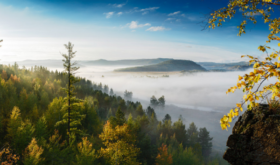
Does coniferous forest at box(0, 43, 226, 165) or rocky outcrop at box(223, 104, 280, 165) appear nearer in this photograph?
rocky outcrop at box(223, 104, 280, 165)

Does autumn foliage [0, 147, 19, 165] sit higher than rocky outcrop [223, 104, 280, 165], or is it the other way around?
rocky outcrop [223, 104, 280, 165]

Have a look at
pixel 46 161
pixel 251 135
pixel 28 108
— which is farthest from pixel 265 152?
pixel 28 108

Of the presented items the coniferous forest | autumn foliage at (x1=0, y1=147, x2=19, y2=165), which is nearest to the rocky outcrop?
the coniferous forest

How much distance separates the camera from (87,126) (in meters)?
40.5

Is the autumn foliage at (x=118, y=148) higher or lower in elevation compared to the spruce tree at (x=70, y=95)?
lower

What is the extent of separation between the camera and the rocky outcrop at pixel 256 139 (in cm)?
417

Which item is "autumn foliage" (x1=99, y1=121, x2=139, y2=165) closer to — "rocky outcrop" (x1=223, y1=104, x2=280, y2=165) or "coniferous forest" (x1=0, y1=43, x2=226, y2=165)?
"coniferous forest" (x1=0, y1=43, x2=226, y2=165)

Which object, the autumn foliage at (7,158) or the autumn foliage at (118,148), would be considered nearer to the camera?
the autumn foliage at (7,158)

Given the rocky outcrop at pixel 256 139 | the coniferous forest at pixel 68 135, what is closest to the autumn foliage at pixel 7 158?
the coniferous forest at pixel 68 135

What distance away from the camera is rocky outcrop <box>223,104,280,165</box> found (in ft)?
13.7

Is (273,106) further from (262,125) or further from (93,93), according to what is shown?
(93,93)

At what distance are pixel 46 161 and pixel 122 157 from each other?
12203 mm

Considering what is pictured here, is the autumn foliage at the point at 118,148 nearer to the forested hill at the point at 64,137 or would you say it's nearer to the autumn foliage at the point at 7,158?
the forested hill at the point at 64,137

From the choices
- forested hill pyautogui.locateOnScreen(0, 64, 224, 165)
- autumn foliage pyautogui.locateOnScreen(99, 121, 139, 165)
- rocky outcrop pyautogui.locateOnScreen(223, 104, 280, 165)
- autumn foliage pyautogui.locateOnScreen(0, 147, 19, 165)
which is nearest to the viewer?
rocky outcrop pyautogui.locateOnScreen(223, 104, 280, 165)
